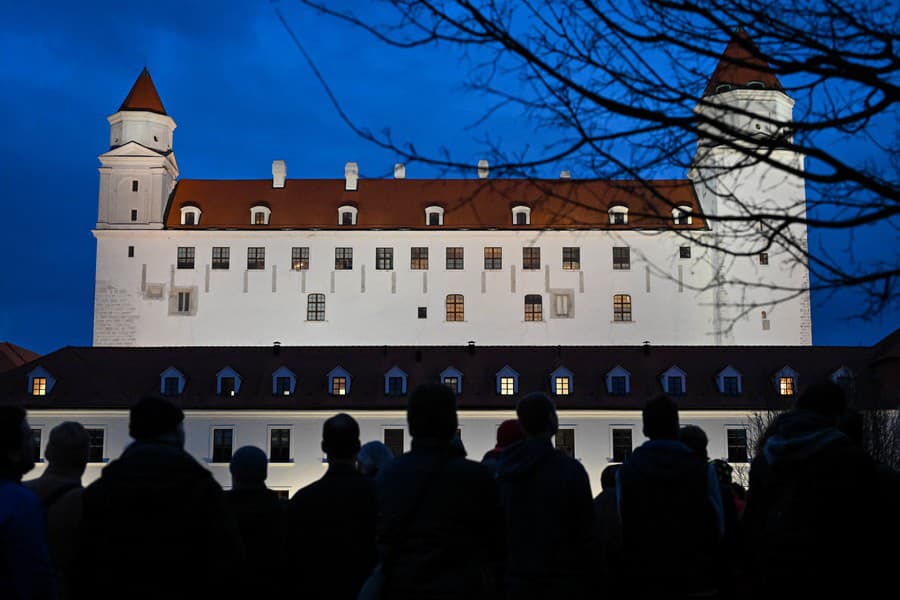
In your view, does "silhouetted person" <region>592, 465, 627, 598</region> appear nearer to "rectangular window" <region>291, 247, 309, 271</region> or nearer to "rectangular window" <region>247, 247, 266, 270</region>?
"rectangular window" <region>291, 247, 309, 271</region>

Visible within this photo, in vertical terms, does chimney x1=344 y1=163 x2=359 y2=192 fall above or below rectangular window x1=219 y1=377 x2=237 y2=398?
above

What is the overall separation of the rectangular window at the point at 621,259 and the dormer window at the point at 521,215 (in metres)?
5.50

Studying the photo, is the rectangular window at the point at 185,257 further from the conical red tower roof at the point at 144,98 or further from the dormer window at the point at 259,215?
the conical red tower roof at the point at 144,98

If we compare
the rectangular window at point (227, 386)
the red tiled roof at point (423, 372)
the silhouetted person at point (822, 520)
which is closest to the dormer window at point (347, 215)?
the red tiled roof at point (423, 372)

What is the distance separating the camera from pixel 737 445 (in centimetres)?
4338

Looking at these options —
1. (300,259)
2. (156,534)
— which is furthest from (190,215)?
(156,534)

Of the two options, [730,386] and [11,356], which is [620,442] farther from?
[11,356]

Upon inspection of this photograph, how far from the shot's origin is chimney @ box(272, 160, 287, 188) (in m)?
65.8

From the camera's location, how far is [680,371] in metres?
45.5

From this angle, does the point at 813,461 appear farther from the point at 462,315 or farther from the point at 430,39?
the point at 462,315

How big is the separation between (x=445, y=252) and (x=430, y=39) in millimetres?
55499

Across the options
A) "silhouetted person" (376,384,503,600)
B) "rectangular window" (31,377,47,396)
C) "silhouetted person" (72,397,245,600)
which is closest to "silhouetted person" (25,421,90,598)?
"silhouetted person" (72,397,245,600)

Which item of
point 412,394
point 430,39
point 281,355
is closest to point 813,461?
point 412,394

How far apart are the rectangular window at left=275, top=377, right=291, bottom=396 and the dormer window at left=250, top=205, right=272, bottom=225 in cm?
1846
